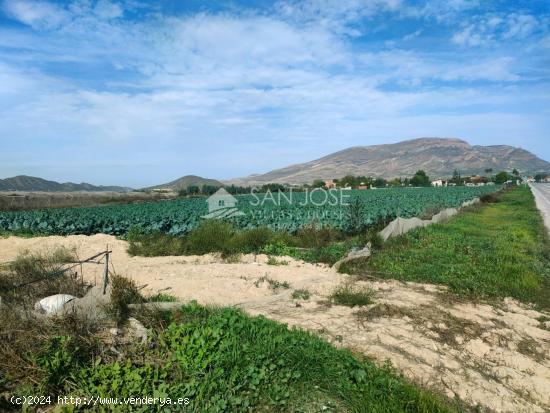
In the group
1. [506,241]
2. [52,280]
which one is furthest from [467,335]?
[506,241]

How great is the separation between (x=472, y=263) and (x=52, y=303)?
8582mm

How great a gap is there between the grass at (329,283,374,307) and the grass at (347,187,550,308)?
5.40ft

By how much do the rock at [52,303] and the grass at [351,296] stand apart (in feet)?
12.8

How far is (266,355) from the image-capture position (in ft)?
12.9

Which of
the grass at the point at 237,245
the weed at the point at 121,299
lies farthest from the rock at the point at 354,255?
the weed at the point at 121,299

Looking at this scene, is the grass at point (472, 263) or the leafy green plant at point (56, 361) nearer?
the leafy green plant at point (56, 361)

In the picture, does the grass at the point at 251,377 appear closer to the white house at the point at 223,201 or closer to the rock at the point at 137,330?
the rock at the point at 137,330

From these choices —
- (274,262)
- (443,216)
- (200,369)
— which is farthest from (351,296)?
Result: (443,216)

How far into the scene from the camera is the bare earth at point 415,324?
417cm

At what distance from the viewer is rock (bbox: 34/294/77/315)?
4.63 metres

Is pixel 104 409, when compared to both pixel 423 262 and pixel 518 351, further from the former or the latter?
pixel 423 262

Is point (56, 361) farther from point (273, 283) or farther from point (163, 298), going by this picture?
point (273, 283)

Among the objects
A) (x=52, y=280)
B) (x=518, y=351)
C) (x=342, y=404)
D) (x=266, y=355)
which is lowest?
(x=518, y=351)

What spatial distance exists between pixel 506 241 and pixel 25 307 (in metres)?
12.5
